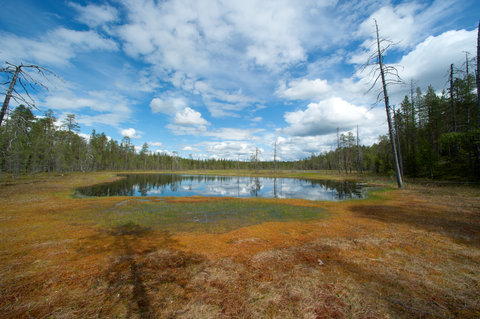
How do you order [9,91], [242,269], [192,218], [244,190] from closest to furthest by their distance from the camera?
[242,269] → [9,91] → [192,218] → [244,190]

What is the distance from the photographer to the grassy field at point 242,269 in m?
3.29

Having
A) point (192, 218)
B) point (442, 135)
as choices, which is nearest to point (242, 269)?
point (192, 218)

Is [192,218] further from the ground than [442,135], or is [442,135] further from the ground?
[442,135]

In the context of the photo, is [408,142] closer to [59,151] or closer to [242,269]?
[242,269]

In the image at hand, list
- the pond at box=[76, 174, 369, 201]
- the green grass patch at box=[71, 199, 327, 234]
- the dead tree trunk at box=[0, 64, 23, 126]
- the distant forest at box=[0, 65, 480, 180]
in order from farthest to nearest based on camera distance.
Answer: the pond at box=[76, 174, 369, 201] → the distant forest at box=[0, 65, 480, 180] → the green grass patch at box=[71, 199, 327, 234] → the dead tree trunk at box=[0, 64, 23, 126]

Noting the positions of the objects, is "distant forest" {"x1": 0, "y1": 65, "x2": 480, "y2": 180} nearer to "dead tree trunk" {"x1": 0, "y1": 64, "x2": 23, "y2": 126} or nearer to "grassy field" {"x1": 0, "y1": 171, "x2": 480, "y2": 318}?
"dead tree trunk" {"x1": 0, "y1": 64, "x2": 23, "y2": 126}

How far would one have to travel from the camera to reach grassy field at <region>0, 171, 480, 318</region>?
3285 millimetres

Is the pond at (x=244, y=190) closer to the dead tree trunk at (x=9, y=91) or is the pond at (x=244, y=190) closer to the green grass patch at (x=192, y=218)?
the green grass patch at (x=192, y=218)

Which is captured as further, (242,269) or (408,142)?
(408,142)

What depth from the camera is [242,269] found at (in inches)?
185

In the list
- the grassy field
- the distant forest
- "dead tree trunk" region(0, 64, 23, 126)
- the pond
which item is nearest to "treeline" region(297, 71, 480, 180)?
the distant forest

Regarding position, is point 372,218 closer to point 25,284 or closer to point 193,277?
point 193,277

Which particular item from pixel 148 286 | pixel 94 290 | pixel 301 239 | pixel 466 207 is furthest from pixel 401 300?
pixel 466 207

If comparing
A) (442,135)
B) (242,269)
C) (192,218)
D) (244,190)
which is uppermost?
(442,135)
